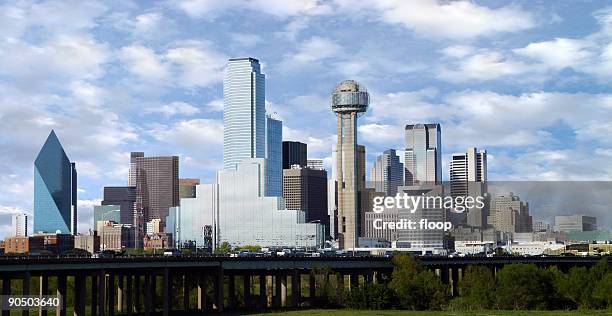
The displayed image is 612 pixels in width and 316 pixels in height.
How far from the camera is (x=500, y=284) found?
567 ft

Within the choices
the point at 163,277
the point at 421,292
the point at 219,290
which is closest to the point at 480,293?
the point at 421,292

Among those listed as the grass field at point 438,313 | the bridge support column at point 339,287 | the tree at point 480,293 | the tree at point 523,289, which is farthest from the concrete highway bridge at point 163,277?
the tree at point 523,289

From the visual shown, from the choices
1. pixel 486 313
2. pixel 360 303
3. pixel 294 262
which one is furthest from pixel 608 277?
pixel 294 262

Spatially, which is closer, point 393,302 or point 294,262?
point 393,302

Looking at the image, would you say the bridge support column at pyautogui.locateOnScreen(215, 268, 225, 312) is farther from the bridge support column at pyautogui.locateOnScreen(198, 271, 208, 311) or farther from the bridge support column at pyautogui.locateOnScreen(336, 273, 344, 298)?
the bridge support column at pyautogui.locateOnScreen(336, 273, 344, 298)

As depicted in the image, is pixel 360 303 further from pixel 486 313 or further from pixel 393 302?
pixel 486 313

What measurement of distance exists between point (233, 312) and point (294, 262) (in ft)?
91.0

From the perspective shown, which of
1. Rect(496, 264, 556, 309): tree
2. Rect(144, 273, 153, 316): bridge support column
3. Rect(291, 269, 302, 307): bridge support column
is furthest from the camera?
Rect(291, 269, 302, 307): bridge support column

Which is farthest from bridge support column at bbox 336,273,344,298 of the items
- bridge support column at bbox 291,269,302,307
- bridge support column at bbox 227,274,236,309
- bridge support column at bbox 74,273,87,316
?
bridge support column at bbox 74,273,87,316

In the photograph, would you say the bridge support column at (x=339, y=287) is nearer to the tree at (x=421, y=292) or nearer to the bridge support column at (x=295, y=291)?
the bridge support column at (x=295, y=291)

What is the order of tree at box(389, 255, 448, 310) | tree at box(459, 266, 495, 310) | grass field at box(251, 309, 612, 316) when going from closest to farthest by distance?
grass field at box(251, 309, 612, 316) < tree at box(389, 255, 448, 310) < tree at box(459, 266, 495, 310)

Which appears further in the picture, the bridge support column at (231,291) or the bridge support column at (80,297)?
the bridge support column at (231,291)

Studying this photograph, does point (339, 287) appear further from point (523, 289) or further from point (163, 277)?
point (163, 277)

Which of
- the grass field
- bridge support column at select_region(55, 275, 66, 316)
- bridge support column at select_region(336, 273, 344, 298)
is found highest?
bridge support column at select_region(55, 275, 66, 316)
